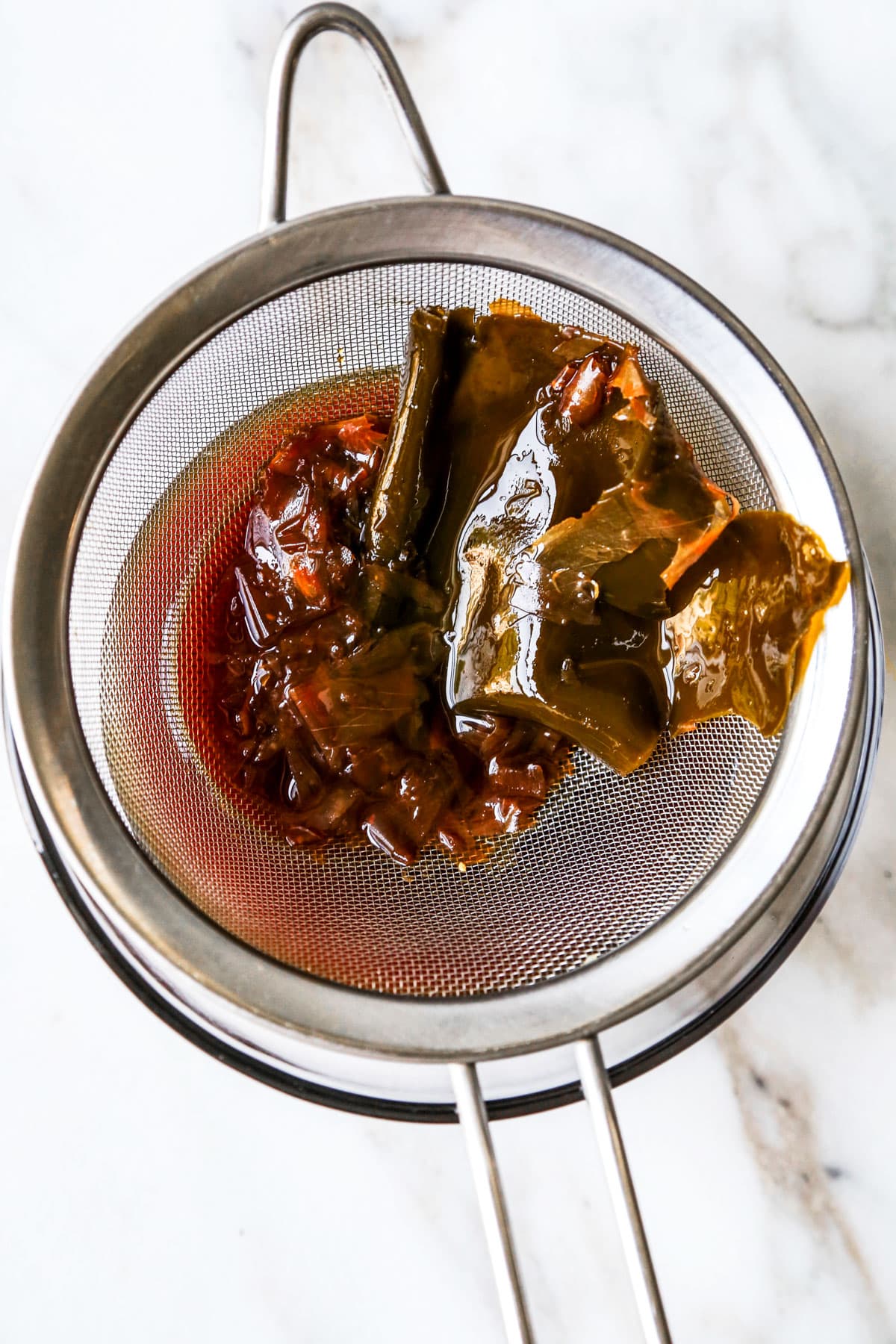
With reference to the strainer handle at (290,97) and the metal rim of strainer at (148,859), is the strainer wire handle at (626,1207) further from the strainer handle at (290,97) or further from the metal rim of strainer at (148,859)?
the strainer handle at (290,97)

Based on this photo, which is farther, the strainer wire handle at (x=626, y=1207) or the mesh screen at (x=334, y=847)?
the mesh screen at (x=334, y=847)

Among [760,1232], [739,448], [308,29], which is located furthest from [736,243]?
[760,1232]

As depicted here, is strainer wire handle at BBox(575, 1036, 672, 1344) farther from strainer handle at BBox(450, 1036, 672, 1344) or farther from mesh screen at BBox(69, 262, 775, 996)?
mesh screen at BBox(69, 262, 775, 996)

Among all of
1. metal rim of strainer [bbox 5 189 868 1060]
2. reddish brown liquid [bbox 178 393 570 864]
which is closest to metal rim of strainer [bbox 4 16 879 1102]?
metal rim of strainer [bbox 5 189 868 1060]

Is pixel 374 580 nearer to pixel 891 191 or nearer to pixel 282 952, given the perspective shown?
pixel 282 952

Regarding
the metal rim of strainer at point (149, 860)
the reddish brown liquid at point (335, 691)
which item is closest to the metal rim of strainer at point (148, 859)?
the metal rim of strainer at point (149, 860)

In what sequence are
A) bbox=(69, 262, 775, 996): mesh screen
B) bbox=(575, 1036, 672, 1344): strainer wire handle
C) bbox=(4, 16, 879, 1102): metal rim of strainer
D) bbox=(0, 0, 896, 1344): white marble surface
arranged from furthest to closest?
1. bbox=(0, 0, 896, 1344): white marble surface
2. bbox=(69, 262, 775, 996): mesh screen
3. bbox=(4, 16, 879, 1102): metal rim of strainer
4. bbox=(575, 1036, 672, 1344): strainer wire handle

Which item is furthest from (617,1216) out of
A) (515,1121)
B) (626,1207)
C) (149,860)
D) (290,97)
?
(290,97)
